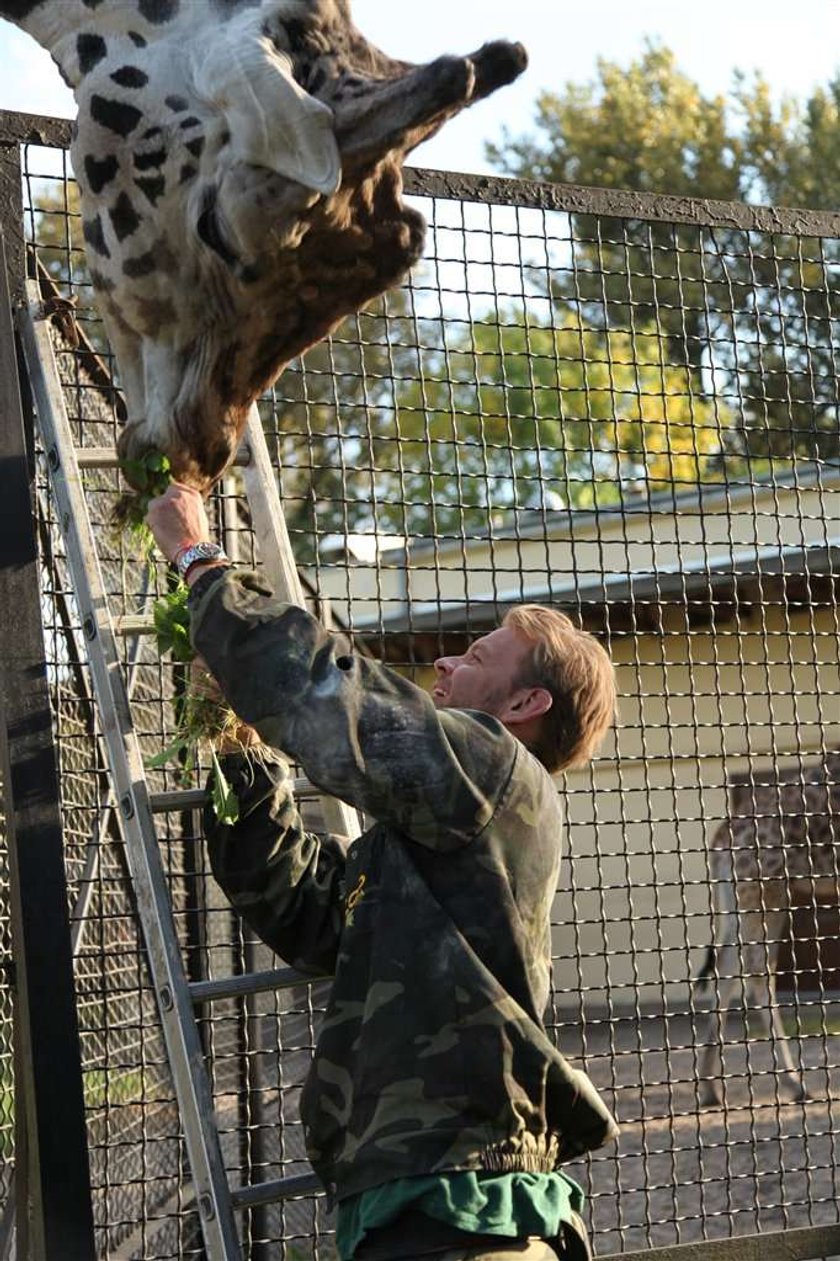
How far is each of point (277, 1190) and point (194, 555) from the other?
114cm

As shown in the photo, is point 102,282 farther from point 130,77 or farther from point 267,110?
point 267,110

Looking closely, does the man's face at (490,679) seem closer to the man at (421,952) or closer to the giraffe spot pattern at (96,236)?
the man at (421,952)

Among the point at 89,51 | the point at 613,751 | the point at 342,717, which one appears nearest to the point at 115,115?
the point at 89,51

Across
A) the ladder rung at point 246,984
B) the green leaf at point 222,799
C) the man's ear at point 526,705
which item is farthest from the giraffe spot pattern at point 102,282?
the ladder rung at point 246,984

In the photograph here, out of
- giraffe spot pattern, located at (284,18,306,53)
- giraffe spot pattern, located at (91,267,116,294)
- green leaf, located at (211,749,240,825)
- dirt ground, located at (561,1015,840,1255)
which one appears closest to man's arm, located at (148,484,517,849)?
green leaf, located at (211,749,240,825)

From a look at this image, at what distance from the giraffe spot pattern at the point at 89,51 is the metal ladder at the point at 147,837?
1.87ft

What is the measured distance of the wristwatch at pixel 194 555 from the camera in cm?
265

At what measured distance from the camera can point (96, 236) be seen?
290 centimetres

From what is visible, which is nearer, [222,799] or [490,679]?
[222,799]

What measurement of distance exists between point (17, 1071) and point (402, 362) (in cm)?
2237

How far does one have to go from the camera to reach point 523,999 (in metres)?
2.59

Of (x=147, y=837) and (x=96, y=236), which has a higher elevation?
(x=96, y=236)

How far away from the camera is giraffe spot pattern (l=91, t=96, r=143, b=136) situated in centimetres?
281

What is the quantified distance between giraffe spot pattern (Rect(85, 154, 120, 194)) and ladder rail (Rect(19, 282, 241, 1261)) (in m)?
0.47
